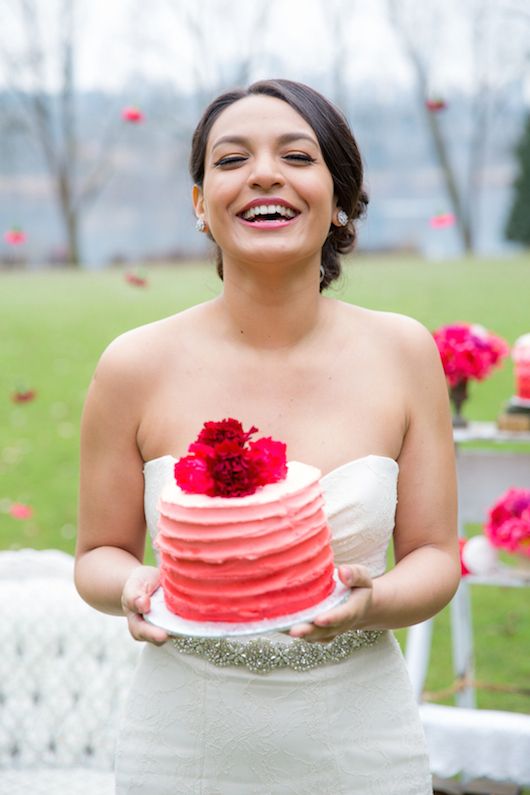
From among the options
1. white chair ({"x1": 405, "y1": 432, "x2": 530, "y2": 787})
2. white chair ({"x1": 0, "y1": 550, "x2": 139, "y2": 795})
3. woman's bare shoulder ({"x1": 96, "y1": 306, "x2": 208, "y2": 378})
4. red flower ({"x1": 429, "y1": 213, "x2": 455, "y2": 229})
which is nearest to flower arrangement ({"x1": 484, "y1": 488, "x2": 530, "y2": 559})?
white chair ({"x1": 405, "y1": 432, "x2": 530, "y2": 787})

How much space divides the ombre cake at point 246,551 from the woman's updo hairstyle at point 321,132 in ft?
2.17

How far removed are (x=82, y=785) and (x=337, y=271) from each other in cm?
187

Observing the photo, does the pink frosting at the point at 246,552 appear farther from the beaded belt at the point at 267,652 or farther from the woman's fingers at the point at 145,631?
the beaded belt at the point at 267,652

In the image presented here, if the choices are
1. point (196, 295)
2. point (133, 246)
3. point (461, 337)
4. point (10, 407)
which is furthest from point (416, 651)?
point (133, 246)

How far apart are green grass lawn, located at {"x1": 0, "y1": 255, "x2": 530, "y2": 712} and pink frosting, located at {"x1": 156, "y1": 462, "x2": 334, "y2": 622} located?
917 millimetres

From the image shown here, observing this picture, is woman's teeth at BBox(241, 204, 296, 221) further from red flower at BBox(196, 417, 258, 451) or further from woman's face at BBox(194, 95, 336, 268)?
red flower at BBox(196, 417, 258, 451)

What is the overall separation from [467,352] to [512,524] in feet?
2.41

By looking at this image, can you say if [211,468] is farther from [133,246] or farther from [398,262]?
[133,246]

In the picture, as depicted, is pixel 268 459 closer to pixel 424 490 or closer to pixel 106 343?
pixel 424 490

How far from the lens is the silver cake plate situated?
68.1 inches

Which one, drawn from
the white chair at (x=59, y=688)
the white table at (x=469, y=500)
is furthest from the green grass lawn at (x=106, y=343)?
the white chair at (x=59, y=688)

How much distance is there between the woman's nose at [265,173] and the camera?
199 cm

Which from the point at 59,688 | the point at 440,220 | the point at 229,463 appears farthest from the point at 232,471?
the point at 440,220

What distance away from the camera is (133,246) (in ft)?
102
